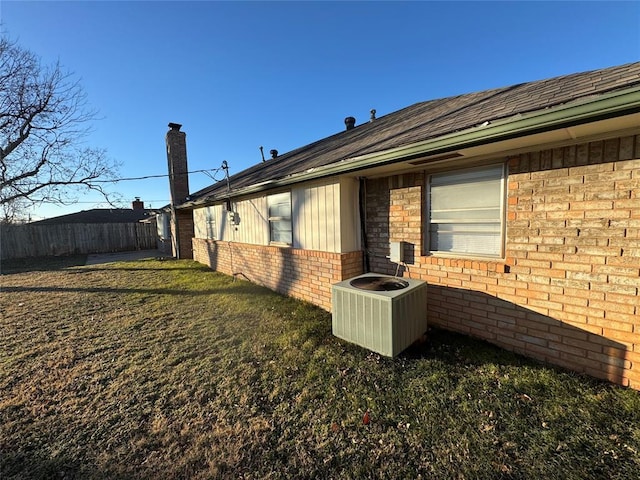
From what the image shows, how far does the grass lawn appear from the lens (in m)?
1.96

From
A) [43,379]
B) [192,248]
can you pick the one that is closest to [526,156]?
[43,379]

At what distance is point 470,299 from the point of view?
11.9 feet

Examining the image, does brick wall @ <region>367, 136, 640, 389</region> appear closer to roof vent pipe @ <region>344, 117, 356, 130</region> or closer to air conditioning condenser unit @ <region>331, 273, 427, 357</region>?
air conditioning condenser unit @ <region>331, 273, 427, 357</region>

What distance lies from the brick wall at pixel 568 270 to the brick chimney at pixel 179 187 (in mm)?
12139

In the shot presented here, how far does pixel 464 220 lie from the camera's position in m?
3.70

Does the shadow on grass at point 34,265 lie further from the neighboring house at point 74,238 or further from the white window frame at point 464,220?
the white window frame at point 464,220

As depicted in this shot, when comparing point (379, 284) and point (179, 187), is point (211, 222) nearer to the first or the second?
point (179, 187)

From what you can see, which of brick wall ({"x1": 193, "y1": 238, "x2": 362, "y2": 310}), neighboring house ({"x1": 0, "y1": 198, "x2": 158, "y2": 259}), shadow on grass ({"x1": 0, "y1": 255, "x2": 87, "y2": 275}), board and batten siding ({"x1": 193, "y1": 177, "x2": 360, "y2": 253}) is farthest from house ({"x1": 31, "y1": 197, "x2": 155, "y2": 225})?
board and batten siding ({"x1": 193, "y1": 177, "x2": 360, "y2": 253})

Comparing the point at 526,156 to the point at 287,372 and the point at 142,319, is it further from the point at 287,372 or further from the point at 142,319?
the point at 142,319

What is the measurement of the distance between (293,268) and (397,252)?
2354 millimetres

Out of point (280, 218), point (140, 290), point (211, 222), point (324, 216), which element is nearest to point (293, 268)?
point (280, 218)

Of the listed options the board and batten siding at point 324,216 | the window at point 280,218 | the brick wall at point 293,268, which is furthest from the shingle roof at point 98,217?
the board and batten siding at point 324,216

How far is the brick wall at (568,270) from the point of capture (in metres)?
2.58

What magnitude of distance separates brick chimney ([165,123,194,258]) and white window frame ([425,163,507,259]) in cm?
1173
